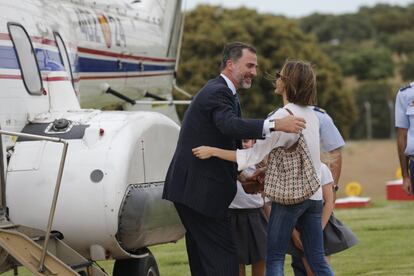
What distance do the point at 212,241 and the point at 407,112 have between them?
2750 millimetres

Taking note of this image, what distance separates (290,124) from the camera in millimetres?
6625

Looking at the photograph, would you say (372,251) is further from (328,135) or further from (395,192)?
(395,192)

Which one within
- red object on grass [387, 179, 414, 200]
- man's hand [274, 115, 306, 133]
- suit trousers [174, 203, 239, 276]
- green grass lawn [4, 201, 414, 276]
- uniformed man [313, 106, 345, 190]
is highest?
man's hand [274, 115, 306, 133]

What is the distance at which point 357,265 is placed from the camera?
10.9 metres

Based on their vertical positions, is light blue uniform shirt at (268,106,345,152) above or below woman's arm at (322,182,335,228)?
above

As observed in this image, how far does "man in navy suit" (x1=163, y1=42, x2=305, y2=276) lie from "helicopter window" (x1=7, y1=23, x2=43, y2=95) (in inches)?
66.4

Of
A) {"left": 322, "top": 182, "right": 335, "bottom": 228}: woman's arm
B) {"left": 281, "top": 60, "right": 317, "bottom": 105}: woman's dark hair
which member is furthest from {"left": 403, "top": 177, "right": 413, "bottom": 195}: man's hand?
{"left": 281, "top": 60, "right": 317, "bottom": 105}: woman's dark hair

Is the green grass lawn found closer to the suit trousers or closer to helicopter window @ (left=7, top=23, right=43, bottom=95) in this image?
helicopter window @ (left=7, top=23, right=43, bottom=95)

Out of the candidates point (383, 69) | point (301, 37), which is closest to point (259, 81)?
point (301, 37)

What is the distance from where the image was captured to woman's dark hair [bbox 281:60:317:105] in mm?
6941

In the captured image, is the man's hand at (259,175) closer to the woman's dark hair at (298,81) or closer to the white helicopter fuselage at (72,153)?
the woman's dark hair at (298,81)

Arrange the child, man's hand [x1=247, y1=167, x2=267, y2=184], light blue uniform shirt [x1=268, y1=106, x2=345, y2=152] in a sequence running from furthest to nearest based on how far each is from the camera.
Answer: light blue uniform shirt [x1=268, y1=106, x2=345, y2=152], the child, man's hand [x1=247, y1=167, x2=267, y2=184]

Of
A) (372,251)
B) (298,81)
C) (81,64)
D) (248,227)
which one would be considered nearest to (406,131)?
(248,227)

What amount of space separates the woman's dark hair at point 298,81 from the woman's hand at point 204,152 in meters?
0.68
